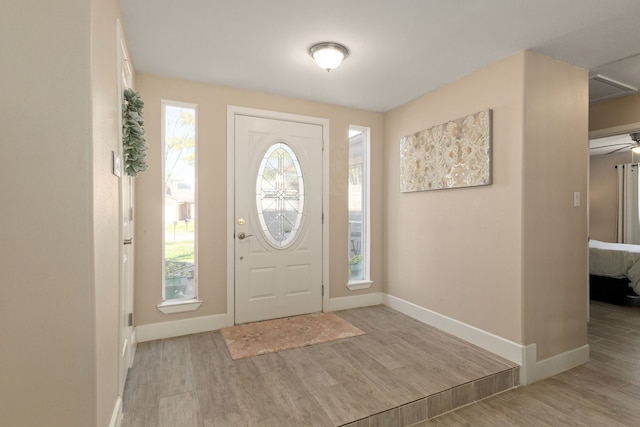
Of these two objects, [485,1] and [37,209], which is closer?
[37,209]

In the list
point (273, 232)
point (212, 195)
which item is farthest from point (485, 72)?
point (212, 195)

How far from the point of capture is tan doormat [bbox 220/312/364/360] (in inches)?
108

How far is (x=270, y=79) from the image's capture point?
3023mm

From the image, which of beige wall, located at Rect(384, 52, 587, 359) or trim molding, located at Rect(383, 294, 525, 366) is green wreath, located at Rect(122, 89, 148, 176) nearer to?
beige wall, located at Rect(384, 52, 587, 359)

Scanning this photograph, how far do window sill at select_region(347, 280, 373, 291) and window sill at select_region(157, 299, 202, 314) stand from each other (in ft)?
5.56

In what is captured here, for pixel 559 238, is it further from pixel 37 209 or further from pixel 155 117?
pixel 155 117

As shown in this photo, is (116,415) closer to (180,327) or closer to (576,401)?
(180,327)

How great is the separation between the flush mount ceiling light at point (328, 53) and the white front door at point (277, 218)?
3.63 ft

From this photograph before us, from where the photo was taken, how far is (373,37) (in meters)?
2.29

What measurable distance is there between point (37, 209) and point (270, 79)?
2.29 metres

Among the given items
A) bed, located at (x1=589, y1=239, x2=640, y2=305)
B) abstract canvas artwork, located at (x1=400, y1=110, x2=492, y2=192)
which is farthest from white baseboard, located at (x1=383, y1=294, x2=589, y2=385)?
bed, located at (x1=589, y1=239, x2=640, y2=305)

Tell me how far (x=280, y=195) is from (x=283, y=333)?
55.0 inches

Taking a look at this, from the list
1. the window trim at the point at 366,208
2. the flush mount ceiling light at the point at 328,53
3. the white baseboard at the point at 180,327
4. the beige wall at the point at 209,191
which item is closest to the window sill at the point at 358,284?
the window trim at the point at 366,208

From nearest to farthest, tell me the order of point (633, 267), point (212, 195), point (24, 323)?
1. point (24, 323)
2. point (212, 195)
3. point (633, 267)
